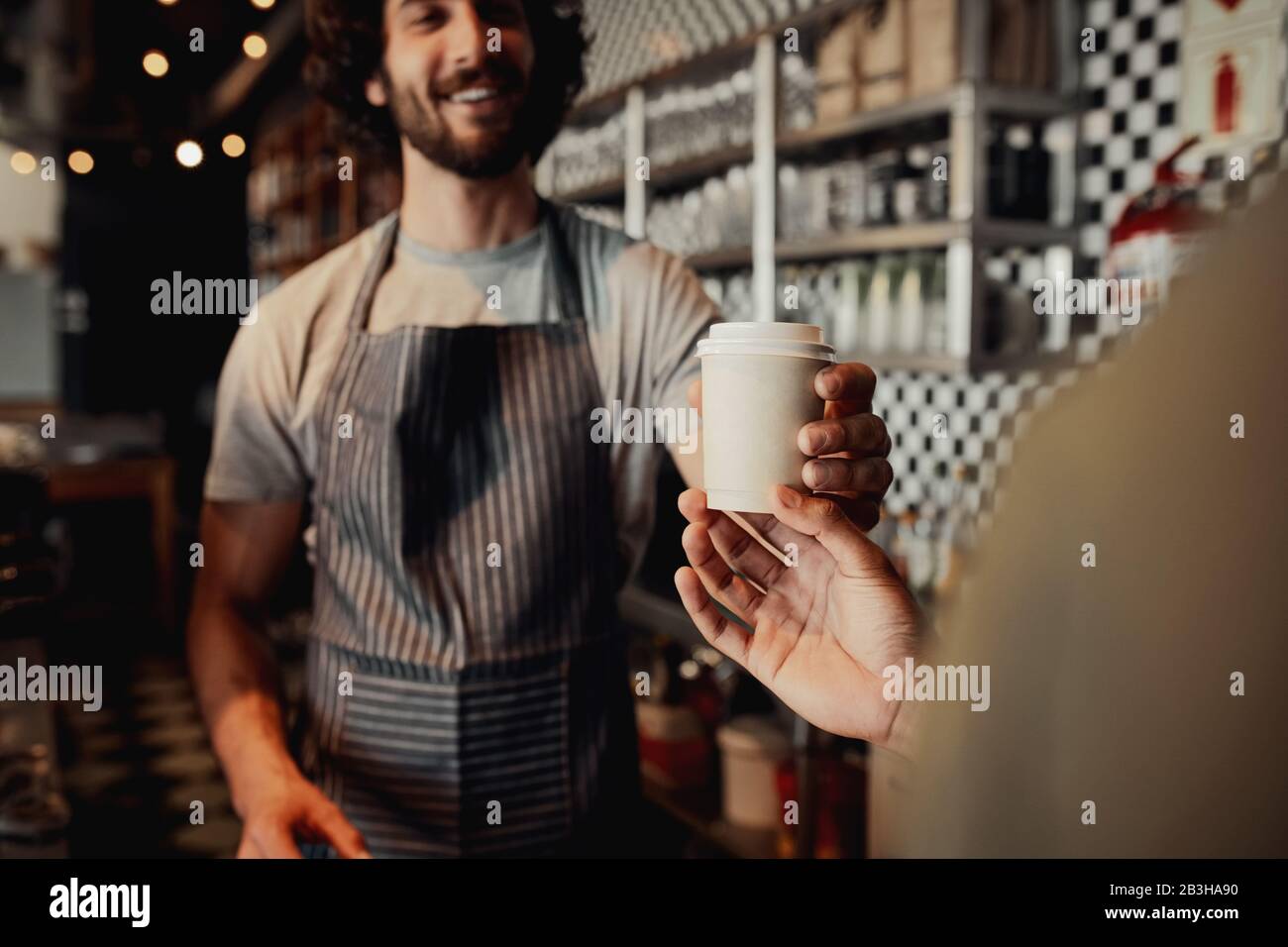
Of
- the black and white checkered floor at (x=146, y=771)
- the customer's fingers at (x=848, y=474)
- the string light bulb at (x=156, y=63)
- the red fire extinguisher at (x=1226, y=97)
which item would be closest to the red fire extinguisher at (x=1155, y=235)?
the red fire extinguisher at (x=1226, y=97)

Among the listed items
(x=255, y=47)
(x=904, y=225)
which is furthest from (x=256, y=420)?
(x=904, y=225)

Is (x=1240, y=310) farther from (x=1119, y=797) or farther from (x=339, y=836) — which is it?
(x=339, y=836)

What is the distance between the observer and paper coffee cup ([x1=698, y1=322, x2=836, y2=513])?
2.42ft

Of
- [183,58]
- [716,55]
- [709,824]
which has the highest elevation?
[716,55]

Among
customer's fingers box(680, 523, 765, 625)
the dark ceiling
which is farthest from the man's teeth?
customer's fingers box(680, 523, 765, 625)

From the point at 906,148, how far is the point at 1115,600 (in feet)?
6.39

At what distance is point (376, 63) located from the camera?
1.19 metres

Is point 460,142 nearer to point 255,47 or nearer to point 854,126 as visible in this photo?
point 255,47

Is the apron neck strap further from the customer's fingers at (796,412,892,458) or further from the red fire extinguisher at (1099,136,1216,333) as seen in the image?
the red fire extinguisher at (1099,136,1216,333)

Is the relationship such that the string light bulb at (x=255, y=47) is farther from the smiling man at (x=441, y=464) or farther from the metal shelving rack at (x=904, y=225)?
the metal shelving rack at (x=904, y=225)

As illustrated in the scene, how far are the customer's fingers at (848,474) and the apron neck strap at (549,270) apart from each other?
0.49 meters

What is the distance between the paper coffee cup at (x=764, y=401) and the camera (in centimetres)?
74

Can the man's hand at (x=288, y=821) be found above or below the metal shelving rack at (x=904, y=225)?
below

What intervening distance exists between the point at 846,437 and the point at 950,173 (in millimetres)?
1332
